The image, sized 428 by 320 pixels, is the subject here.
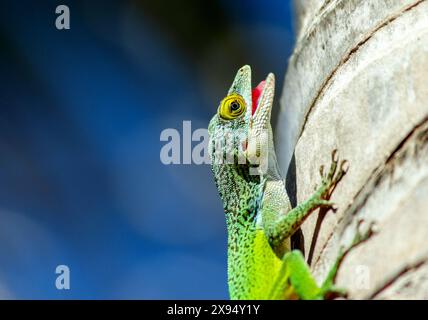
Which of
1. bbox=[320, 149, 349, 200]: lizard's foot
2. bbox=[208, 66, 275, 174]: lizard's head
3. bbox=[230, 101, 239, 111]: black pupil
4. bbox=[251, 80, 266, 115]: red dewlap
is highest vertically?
bbox=[251, 80, 266, 115]: red dewlap

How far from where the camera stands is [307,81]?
338 cm

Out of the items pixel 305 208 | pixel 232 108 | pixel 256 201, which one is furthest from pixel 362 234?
pixel 232 108

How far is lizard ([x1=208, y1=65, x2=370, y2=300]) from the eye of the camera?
2.82 metres

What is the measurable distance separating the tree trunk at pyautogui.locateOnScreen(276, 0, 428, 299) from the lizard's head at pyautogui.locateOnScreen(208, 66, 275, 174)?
641 mm

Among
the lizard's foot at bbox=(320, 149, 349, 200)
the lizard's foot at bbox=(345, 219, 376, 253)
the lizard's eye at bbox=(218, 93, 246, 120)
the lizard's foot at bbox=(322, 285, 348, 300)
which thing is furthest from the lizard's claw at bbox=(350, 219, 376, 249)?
the lizard's eye at bbox=(218, 93, 246, 120)

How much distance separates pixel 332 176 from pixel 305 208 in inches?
13.6

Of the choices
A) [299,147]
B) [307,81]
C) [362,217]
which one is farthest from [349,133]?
[307,81]

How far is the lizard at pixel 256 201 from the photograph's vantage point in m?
2.82

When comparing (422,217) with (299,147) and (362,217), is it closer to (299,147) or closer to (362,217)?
(362,217)

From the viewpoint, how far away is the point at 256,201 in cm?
371

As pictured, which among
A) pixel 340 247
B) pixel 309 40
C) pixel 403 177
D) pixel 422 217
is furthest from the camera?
pixel 309 40

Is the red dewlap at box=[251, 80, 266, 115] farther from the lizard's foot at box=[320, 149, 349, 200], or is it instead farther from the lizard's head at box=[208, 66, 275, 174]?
the lizard's foot at box=[320, 149, 349, 200]
